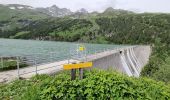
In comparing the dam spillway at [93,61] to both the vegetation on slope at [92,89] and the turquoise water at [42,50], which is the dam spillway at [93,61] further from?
the vegetation on slope at [92,89]

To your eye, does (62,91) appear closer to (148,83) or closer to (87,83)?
(87,83)

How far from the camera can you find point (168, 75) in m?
47.1

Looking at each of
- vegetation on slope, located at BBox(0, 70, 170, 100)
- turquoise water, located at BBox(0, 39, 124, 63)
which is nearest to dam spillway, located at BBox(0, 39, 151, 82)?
turquoise water, located at BBox(0, 39, 124, 63)

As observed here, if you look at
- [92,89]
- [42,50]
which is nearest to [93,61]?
[92,89]

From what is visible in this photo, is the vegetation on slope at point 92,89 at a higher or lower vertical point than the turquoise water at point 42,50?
higher

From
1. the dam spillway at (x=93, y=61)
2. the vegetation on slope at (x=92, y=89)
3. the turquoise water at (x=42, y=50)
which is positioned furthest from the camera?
the turquoise water at (x=42, y=50)

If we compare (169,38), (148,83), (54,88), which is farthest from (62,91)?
(169,38)

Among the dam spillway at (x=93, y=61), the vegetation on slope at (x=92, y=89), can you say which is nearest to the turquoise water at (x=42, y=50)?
the dam spillway at (x=93, y=61)

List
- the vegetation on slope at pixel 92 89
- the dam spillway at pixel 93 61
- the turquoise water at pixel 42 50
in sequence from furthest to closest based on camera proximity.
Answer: the turquoise water at pixel 42 50, the dam spillway at pixel 93 61, the vegetation on slope at pixel 92 89

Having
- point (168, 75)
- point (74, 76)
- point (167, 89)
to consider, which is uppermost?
point (74, 76)

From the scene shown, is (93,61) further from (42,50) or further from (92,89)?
(42,50)

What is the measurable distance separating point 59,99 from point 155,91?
3.19 meters

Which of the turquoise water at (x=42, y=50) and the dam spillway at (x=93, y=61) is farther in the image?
the turquoise water at (x=42, y=50)

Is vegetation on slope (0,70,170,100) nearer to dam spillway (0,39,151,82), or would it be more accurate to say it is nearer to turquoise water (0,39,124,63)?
dam spillway (0,39,151,82)
